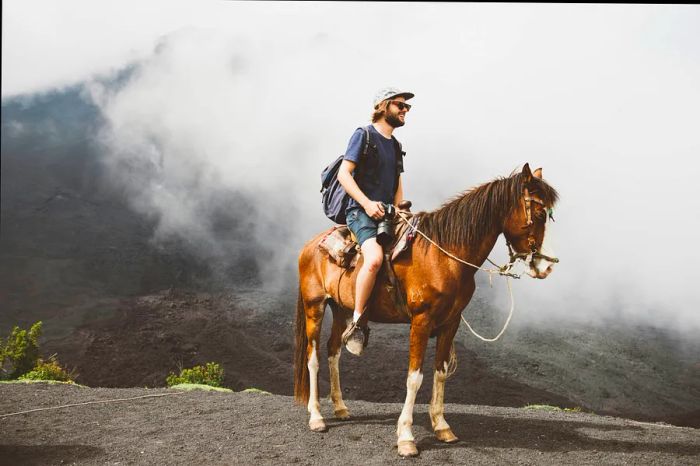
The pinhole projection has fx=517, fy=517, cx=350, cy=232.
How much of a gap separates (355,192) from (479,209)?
→ 44.5 inches

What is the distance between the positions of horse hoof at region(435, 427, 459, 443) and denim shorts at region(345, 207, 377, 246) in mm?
1915

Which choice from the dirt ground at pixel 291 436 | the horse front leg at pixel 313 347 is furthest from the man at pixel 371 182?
the dirt ground at pixel 291 436

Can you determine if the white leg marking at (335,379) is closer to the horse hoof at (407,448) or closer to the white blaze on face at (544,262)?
the horse hoof at (407,448)

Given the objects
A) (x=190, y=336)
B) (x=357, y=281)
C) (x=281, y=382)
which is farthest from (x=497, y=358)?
(x=357, y=281)

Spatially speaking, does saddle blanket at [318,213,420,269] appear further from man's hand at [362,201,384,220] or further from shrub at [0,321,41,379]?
shrub at [0,321,41,379]

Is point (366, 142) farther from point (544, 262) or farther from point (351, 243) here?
point (544, 262)

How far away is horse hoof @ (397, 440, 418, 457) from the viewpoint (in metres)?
4.39

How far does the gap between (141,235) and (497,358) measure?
61.4ft

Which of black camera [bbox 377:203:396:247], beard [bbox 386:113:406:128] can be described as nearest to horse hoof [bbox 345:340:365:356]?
black camera [bbox 377:203:396:247]

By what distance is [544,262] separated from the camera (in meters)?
4.28

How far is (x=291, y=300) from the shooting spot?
80.8 feet

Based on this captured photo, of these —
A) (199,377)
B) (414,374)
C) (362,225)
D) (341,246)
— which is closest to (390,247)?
(362,225)

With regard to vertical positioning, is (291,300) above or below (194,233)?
below

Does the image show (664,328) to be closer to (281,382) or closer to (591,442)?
(281,382)
